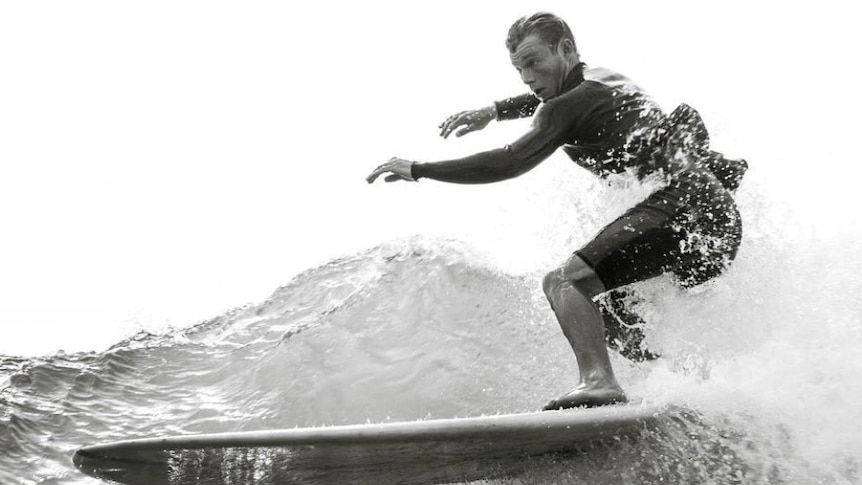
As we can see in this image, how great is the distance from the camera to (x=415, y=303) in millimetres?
7254

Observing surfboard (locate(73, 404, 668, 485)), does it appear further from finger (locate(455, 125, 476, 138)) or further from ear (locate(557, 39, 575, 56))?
finger (locate(455, 125, 476, 138))

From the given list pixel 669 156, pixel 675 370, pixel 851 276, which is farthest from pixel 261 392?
pixel 851 276

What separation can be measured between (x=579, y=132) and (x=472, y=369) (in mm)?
2448

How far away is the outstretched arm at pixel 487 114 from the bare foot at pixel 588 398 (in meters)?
2.00

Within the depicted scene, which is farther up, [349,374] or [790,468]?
[349,374]

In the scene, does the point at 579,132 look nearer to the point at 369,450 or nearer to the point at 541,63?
the point at 541,63

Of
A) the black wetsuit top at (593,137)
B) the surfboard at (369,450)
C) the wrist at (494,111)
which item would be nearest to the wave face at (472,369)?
the surfboard at (369,450)

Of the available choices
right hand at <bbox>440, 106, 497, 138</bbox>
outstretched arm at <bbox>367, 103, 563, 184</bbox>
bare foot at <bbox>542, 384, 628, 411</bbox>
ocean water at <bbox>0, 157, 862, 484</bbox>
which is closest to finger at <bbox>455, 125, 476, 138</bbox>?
right hand at <bbox>440, 106, 497, 138</bbox>

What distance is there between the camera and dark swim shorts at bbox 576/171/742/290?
12.6 ft

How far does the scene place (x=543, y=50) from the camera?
4.07 m

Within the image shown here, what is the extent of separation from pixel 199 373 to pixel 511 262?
2.70 metres

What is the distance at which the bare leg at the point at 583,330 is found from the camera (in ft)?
11.3

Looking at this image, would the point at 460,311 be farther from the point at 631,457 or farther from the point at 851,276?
the point at 631,457

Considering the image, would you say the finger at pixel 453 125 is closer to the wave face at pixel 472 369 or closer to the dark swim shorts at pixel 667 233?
the dark swim shorts at pixel 667 233
